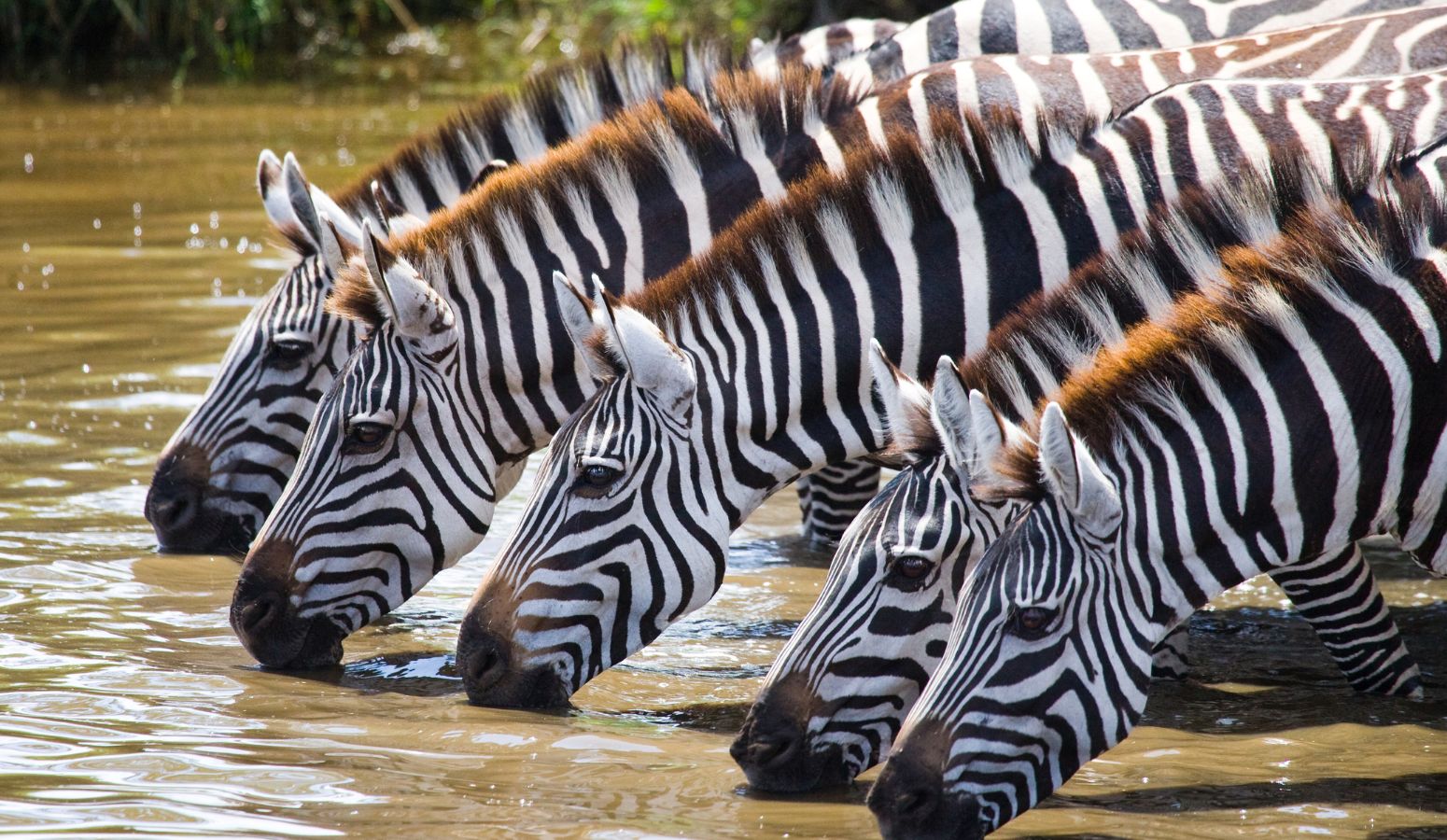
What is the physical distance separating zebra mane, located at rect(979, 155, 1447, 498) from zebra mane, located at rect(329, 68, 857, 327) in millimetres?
2267

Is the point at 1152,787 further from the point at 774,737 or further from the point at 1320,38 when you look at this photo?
the point at 1320,38

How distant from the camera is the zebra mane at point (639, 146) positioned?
21.6 feet

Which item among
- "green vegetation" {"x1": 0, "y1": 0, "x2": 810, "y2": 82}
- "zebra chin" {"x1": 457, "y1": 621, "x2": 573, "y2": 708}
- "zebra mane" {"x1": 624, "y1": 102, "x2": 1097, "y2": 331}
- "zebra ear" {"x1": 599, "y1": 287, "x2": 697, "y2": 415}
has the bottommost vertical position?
"zebra chin" {"x1": 457, "y1": 621, "x2": 573, "y2": 708}

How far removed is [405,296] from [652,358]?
116cm

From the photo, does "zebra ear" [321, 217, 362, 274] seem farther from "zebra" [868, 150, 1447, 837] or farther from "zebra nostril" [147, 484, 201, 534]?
"zebra" [868, 150, 1447, 837]

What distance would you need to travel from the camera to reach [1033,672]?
437 cm

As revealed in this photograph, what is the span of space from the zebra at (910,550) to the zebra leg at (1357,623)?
1.46 metres

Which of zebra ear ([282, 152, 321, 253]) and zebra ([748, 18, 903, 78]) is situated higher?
zebra ([748, 18, 903, 78])

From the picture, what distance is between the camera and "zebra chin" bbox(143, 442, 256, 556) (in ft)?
23.9

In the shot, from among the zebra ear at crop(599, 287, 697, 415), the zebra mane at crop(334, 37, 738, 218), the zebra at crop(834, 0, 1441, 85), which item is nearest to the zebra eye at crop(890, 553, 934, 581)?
the zebra ear at crop(599, 287, 697, 415)

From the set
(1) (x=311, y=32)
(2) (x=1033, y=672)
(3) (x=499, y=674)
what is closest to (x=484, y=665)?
(3) (x=499, y=674)

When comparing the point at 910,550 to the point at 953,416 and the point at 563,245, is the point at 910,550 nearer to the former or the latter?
the point at 953,416

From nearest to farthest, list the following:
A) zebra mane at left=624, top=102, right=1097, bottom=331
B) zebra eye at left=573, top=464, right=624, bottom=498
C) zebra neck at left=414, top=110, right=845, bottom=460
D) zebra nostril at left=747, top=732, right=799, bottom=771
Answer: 1. zebra nostril at left=747, top=732, right=799, bottom=771
2. zebra eye at left=573, top=464, right=624, bottom=498
3. zebra mane at left=624, top=102, right=1097, bottom=331
4. zebra neck at left=414, top=110, right=845, bottom=460

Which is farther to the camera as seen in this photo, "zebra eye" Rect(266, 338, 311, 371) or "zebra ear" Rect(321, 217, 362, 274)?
"zebra eye" Rect(266, 338, 311, 371)
